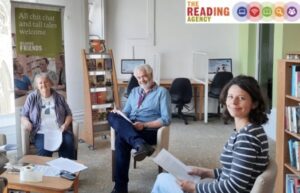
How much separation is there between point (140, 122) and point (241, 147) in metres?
2.00

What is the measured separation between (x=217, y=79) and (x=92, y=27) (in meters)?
2.43

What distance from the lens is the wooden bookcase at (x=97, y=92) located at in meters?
5.12

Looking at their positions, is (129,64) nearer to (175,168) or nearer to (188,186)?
(175,168)

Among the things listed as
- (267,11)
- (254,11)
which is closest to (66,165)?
(267,11)

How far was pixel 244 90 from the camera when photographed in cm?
203

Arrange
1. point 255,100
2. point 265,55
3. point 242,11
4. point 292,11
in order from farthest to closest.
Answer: point 265,55
point 242,11
point 292,11
point 255,100

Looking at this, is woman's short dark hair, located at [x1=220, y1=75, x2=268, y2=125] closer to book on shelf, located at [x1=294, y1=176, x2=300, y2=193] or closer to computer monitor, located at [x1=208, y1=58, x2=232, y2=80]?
book on shelf, located at [x1=294, y1=176, x2=300, y2=193]

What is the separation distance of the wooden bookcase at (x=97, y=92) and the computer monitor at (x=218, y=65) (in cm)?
253

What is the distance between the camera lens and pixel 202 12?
632 centimetres

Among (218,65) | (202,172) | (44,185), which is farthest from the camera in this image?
(218,65)

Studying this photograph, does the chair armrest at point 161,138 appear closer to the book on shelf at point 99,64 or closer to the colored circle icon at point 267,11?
the book on shelf at point 99,64

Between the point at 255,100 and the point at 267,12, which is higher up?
the point at 267,12

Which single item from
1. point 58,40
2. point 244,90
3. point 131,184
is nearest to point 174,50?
point 58,40

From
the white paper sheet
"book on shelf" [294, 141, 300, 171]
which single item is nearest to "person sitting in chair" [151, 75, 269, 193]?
"book on shelf" [294, 141, 300, 171]
